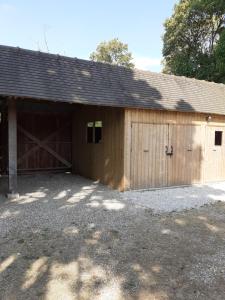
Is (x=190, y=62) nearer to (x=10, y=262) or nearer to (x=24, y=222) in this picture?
(x=24, y=222)

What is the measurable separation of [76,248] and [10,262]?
39.8 inches

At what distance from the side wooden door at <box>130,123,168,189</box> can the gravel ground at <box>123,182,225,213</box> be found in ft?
1.36

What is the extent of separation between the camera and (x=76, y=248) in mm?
4512

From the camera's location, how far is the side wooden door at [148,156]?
9.11 m

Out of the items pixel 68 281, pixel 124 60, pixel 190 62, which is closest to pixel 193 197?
pixel 68 281

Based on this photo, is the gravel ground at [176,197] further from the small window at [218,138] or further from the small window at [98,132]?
the small window at [98,132]

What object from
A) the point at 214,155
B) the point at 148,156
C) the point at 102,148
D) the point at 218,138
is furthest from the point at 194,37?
the point at 148,156

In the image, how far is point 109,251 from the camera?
14.5 ft

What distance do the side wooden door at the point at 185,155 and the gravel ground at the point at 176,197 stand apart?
1.64 ft

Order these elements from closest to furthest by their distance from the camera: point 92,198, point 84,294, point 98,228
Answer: point 84,294 < point 98,228 < point 92,198

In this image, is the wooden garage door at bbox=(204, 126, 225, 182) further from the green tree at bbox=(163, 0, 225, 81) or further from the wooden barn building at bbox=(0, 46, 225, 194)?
the green tree at bbox=(163, 0, 225, 81)

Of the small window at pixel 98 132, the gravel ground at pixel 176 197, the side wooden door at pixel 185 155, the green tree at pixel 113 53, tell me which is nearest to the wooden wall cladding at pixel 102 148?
the small window at pixel 98 132

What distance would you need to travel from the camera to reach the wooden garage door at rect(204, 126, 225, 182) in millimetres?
10945

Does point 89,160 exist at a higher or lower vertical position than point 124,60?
lower
